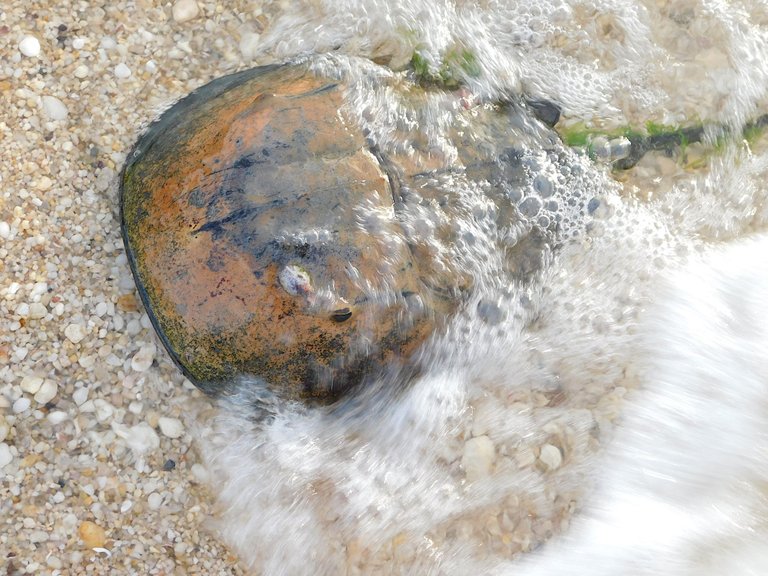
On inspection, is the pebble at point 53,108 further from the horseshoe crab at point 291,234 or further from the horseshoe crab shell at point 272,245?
the horseshoe crab shell at point 272,245

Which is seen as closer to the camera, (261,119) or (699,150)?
(261,119)

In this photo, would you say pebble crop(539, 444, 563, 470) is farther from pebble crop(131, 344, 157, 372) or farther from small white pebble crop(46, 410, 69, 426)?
small white pebble crop(46, 410, 69, 426)

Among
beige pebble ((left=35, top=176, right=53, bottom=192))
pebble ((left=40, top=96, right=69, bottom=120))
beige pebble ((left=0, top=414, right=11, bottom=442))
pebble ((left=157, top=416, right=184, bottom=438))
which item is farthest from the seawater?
beige pebble ((left=35, top=176, right=53, bottom=192))

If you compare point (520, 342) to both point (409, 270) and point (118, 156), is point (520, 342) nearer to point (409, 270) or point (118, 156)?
point (409, 270)

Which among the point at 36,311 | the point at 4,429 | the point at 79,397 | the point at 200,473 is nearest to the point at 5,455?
the point at 4,429

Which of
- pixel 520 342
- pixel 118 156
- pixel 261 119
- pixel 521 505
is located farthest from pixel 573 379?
pixel 118 156

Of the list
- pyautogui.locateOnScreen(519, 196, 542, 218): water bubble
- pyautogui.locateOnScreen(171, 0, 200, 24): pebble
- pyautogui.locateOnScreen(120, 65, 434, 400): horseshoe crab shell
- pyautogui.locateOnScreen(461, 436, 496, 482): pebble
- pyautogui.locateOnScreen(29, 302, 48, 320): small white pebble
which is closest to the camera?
pyautogui.locateOnScreen(120, 65, 434, 400): horseshoe crab shell

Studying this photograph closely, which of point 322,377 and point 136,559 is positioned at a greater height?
point 322,377
